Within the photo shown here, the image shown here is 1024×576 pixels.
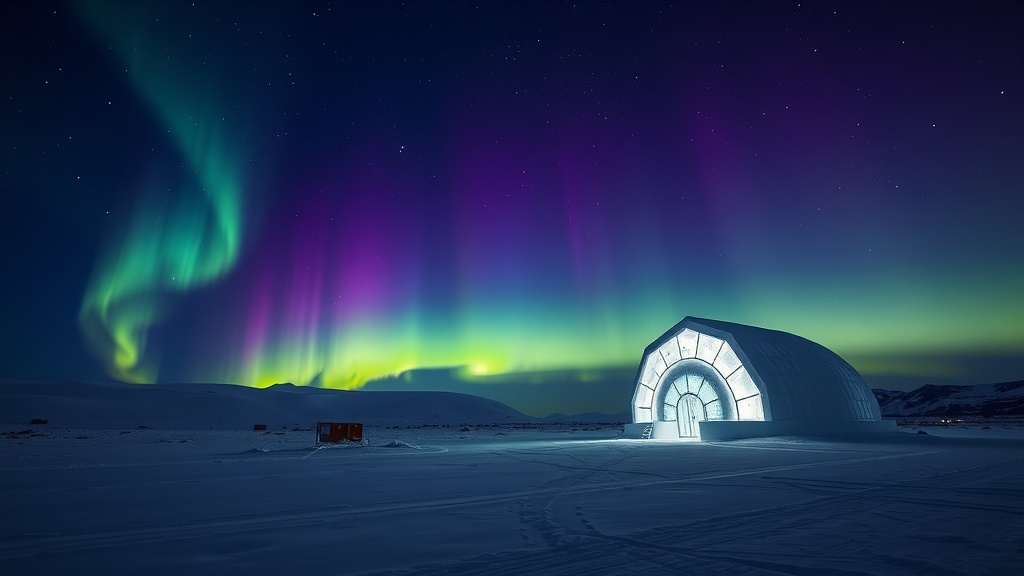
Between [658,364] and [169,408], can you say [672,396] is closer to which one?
[658,364]

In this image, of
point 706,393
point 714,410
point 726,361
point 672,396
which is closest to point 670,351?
point 672,396

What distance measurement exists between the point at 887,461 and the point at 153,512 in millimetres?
18157

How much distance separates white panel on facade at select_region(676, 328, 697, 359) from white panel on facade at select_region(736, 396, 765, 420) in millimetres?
4386

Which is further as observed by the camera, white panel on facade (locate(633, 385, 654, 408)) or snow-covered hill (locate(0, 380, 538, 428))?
snow-covered hill (locate(0, 380, 538, 428))

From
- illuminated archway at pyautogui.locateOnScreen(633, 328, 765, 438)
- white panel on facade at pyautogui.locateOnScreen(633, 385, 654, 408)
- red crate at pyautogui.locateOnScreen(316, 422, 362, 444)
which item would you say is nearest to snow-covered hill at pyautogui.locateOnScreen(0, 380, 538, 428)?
red crate at pyautogui.locateOnScreen(316, 422, 362, 444)

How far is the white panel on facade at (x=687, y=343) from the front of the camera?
35.3 m

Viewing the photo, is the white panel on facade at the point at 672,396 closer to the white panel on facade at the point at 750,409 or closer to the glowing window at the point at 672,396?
the glowing window at the point at 672,396

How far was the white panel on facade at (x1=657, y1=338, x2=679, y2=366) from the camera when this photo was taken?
3647 cm

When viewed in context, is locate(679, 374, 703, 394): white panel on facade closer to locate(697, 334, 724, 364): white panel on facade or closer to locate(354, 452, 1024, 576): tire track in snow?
locate(697, 334, 724, 364): white panel on facade

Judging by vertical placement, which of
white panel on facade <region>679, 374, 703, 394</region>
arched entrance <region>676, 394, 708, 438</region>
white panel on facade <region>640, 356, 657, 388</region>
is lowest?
arched entrance <region>676, 394, 708, 438</region>

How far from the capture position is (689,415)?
35469 mm

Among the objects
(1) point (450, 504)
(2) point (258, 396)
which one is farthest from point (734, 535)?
(2) point (258, 396)

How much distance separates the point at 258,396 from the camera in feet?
579

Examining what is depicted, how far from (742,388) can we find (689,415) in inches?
187
